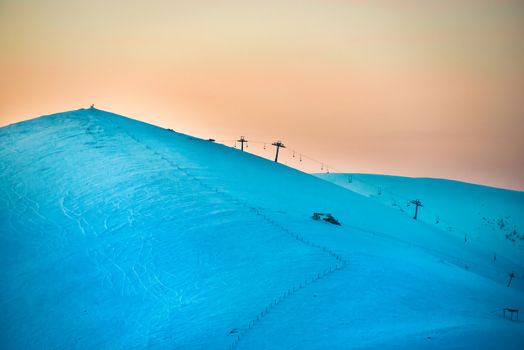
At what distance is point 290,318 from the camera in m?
19.1

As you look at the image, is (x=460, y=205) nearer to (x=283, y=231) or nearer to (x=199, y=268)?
(x=283, y=231)

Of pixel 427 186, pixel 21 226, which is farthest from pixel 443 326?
pixel 427 186

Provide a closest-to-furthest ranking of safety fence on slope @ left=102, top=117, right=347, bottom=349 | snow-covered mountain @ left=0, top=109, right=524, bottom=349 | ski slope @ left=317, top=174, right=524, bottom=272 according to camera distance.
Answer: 1. snow-covered mountain @ left=0, top=109, right=524, bottom=349
2. safety fence on slope @ left=102, top=117, right=347, bottom=349
3. ski slope @ left=317, top=174, right=524, bottom=272

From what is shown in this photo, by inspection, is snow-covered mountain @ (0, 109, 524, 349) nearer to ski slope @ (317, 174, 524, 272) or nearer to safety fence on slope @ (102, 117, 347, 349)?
safety fence on slope @ (102, 117, 347, 349)

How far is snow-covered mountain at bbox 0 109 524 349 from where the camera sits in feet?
61.4

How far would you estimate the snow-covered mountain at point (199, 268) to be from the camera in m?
18.7

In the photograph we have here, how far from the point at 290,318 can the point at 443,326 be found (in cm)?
580

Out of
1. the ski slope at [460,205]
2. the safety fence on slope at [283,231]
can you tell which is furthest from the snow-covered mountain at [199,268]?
the ski slope at [460,205]

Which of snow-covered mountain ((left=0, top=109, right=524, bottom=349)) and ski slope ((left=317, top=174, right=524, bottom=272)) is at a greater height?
ski slope ((left=317, top=174, right=524, bottom=272))

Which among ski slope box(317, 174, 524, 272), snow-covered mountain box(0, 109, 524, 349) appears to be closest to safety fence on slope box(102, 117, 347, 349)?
snow-covered mountain box(0, 109, 524, 349)

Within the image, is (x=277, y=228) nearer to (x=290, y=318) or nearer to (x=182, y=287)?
(x=182, y=287)

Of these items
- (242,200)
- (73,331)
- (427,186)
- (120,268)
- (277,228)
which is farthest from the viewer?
(427,186)

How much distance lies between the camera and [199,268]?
987 inches

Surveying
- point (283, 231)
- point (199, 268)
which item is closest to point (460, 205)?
point (283, 231)
